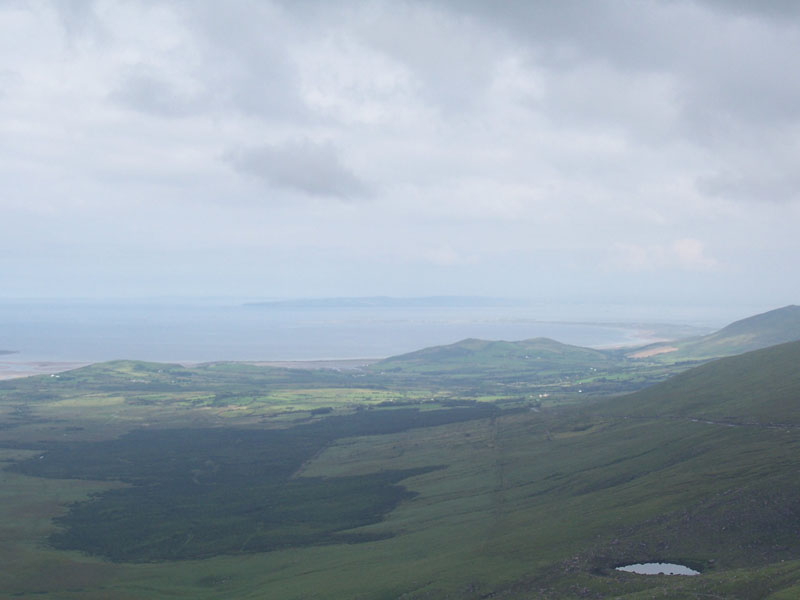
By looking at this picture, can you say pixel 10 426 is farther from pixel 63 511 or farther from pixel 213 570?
pixel 213 570

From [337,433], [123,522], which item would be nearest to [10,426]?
[337,433]

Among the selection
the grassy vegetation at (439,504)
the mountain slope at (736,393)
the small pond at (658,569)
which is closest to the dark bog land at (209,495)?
the grassy vegetation at (439,504)

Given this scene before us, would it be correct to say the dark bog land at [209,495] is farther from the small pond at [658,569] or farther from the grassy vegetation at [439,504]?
the small pond at [658,569]

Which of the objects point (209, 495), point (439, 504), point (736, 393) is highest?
point (736, 393)

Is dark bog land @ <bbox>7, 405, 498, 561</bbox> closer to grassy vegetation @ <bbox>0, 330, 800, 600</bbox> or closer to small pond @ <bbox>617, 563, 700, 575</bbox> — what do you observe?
grassy vegetation @ <bbox>0, 330, 800, 600</bbox>

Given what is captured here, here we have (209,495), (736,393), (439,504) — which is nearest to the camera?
(439,504)

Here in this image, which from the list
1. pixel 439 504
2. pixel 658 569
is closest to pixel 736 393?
pixel 439 504

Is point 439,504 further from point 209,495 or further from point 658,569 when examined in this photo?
point 658,569
